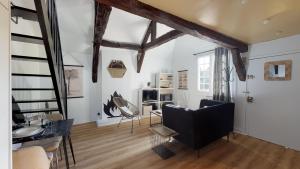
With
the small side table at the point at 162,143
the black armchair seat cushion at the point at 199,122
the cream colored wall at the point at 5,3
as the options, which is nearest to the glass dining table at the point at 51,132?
the cream colored wall at the point at 5,3

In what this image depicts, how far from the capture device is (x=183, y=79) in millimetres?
5703

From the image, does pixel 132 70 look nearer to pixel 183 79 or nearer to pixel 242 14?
pixel 183 79

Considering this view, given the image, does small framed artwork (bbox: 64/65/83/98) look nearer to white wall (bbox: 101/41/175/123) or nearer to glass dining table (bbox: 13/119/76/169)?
white wall (bbox: 101/41/175/123)

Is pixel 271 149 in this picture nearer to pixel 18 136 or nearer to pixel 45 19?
pixel 18 136

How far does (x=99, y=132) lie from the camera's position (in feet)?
12.6

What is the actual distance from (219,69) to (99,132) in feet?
11.8

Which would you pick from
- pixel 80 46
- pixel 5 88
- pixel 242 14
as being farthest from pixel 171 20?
pixel 80 46

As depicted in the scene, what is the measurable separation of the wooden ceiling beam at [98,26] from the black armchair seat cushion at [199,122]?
2187mm

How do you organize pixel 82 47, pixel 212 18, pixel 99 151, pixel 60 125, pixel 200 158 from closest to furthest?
pixel 60 125, pixel 212 18, pixel 200 158, pixel 99 151, pixel 82 47

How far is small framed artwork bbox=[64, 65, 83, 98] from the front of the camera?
14.4 feet

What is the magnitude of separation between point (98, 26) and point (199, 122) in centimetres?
283

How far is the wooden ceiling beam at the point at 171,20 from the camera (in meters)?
1.92

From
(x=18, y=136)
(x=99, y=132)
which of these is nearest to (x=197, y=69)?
(x=99, y=132)

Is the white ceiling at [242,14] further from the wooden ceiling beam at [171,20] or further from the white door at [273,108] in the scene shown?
the white door at [273,108]
